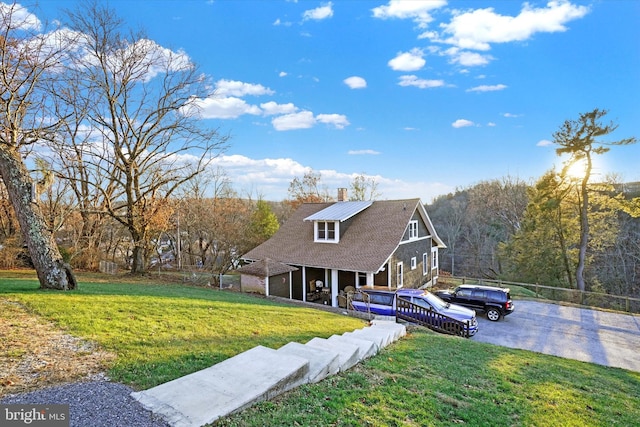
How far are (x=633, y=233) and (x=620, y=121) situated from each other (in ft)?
38.7

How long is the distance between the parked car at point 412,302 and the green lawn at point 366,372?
3.00m

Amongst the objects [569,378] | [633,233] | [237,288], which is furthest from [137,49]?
[633,233]

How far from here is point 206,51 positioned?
1627cm

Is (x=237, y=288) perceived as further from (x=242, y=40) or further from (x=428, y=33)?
(x=428, y=33)

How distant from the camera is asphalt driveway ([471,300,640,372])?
1046 cm

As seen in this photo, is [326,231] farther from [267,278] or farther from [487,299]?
[487,299]

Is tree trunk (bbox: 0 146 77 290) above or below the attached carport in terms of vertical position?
above

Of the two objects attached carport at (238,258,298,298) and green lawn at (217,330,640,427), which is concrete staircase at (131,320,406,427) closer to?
green lawn at (217,330,640,427)

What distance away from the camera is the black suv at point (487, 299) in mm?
13953

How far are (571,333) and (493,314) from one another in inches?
108

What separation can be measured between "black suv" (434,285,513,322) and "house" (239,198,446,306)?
326cm
